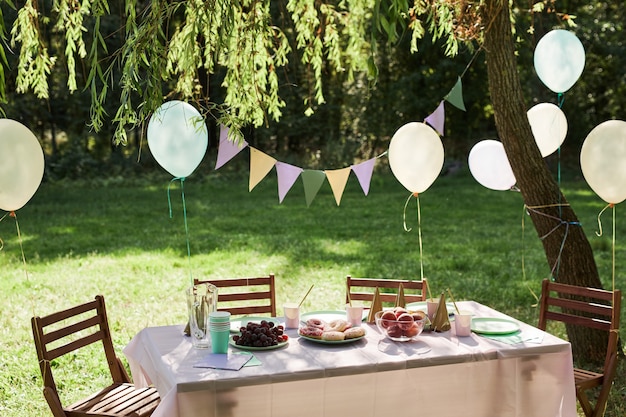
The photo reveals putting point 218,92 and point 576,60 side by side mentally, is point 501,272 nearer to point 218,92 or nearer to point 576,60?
point 576,60

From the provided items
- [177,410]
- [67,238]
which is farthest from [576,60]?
[67,238]

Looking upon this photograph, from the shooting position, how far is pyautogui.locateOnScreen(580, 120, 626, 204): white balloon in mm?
4043

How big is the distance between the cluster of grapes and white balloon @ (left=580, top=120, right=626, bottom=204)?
6.02 ft

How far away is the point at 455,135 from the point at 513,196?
206 inches

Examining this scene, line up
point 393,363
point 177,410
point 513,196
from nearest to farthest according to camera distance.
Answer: point 177,410 < point 393,363 < point 513,196

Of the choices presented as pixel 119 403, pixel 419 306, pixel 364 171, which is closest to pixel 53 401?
pixel 119 403

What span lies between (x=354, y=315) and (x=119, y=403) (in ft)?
4.12

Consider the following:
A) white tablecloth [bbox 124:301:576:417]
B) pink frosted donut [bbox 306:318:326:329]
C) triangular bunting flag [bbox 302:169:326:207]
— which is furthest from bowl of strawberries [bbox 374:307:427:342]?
triangular bunting flag [bbox 302:169:326:207]

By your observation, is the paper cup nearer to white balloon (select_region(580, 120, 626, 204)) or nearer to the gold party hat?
the gold party hat

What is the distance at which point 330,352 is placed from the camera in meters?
3.49

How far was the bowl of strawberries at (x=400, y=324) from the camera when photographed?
143 inches

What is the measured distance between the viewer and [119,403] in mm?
3797

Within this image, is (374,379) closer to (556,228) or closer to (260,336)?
(260,336)

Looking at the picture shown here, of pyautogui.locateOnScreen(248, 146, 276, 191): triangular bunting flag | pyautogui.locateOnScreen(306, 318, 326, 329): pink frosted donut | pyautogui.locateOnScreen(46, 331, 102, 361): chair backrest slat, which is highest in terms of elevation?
pyautogui.locateOnScreen(248, 146, 276, 191): triangular bunting flag
